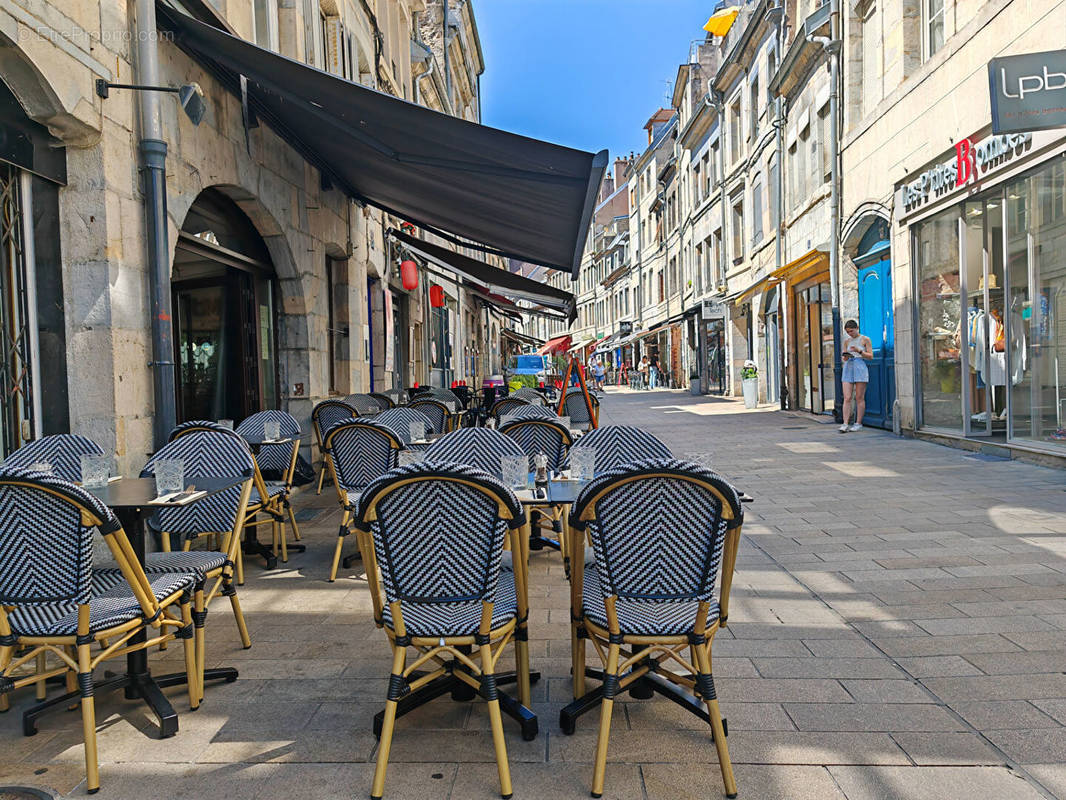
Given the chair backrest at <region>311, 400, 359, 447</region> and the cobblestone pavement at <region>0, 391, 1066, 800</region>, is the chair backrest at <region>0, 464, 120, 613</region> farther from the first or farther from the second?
the chair backrest at <region>311, 400, 359, 447</region>

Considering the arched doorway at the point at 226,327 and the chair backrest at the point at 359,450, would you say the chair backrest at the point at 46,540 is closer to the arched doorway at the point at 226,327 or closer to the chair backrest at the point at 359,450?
the chair backrest at the point at 359,450

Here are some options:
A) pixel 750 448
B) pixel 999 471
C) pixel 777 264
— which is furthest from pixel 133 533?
pixel 777 264

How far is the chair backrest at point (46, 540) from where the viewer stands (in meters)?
2.48

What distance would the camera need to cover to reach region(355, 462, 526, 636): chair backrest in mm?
2359

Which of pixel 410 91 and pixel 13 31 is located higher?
pixel 410 91

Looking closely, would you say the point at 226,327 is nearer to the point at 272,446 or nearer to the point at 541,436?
the point at 272,446

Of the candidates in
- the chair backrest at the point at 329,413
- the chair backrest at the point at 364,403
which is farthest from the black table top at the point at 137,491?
the chair backrest at the point at 364,403

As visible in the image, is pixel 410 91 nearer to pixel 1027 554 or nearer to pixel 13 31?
pixel 13 31

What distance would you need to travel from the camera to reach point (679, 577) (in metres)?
2.47

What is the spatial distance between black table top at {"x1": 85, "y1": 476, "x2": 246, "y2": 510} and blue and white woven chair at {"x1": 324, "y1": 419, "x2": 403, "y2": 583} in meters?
1.46

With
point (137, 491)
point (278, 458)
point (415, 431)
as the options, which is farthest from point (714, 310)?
point (137, 491)

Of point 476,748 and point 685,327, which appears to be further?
point 685,327

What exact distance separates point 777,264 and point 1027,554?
43.9 ft

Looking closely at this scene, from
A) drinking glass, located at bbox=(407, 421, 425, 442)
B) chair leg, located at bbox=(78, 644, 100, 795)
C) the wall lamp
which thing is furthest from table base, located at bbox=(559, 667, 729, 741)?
the wall lamp
